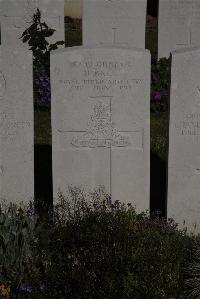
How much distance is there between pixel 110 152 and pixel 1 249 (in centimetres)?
153

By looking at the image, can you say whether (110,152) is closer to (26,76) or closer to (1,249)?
(26,76)

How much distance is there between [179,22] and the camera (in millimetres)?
11016

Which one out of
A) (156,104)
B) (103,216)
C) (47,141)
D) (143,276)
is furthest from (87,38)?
(143,276)

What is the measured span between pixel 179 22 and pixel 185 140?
6.13 metres

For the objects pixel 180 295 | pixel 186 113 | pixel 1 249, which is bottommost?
pixel 180 295

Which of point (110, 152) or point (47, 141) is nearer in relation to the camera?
point (110, 152)

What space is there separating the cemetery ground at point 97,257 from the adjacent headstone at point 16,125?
→ 23.8 inches

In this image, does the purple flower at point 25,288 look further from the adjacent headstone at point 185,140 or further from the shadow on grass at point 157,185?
the shadow on grass at point 157,185

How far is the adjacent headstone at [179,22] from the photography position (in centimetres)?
1098

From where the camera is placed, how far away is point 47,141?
8125 mm

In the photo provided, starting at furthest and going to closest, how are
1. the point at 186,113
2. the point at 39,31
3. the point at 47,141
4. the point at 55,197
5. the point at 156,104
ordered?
the point at 39,31
the point at 156,104
the point at 47,141
the point at 55,197
the point at 186,113

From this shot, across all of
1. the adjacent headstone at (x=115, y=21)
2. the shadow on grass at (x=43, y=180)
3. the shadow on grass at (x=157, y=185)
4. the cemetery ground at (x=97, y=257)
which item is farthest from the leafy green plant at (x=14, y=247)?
the adjacent headstone at (x=115, y=21)

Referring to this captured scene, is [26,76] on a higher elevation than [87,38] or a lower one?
lower

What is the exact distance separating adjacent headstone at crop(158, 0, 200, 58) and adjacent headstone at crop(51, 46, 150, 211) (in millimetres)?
6032
